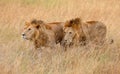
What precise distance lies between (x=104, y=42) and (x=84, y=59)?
1230 millimetres

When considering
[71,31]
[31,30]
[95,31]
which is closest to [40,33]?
[31,30]

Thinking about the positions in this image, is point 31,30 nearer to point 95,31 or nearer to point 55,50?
point 55,50

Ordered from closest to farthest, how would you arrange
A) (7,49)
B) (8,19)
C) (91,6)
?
(7,49) < (8,19) < (91,6)

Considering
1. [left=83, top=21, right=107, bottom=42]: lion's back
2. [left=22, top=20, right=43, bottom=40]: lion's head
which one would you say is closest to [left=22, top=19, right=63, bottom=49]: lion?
[left=22, top=20, right=43, bottom=40]: lion's head

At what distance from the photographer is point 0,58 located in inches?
266

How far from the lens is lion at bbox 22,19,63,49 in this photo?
7.26 metres

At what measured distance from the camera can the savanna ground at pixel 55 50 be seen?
632cm

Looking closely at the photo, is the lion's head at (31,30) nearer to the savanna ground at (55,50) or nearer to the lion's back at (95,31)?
the savanna ground at (55,50)

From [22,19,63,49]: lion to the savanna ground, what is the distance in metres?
0.22

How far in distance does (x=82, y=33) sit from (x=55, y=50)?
705 millimetres

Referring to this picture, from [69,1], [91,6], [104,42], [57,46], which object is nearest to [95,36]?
[104,42]

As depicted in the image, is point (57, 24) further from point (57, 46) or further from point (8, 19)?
point (8, 19)

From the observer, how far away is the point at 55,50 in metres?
7.36

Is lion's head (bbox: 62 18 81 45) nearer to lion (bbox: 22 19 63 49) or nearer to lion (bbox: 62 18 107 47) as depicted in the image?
lion (bbox: 62 18 107 47)
